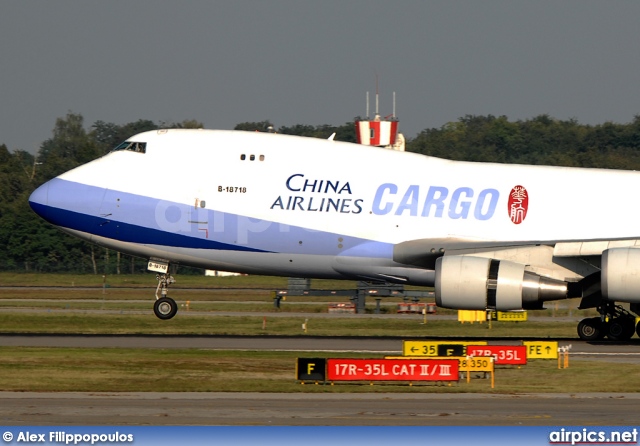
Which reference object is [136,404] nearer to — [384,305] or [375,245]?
[375,245]

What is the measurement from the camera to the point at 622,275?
102 ft

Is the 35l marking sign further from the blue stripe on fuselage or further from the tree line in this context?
the tree line

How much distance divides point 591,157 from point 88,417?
8674 cm

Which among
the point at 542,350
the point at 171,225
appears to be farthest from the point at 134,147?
the point at 542,350

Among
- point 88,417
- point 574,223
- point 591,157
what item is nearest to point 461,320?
point 574,223

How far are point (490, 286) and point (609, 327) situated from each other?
5030 millimetres

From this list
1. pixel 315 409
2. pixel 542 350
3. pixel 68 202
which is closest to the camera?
pixel 315 409

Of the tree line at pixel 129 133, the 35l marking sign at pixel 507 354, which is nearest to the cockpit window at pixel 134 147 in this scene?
the 35l marking sign at pixel 507 354

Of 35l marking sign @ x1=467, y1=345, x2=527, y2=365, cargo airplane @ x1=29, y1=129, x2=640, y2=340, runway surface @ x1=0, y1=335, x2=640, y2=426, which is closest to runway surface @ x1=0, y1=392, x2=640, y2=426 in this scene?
runway surface @ x1=0, y1=335, x2=640, y2=426

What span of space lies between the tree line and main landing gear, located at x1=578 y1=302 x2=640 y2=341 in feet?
170

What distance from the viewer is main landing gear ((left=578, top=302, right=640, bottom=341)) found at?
3422 cm

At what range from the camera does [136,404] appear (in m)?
20.5

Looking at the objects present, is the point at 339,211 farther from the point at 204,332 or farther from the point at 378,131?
the point at 378,131

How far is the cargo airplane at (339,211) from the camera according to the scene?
33.1m
